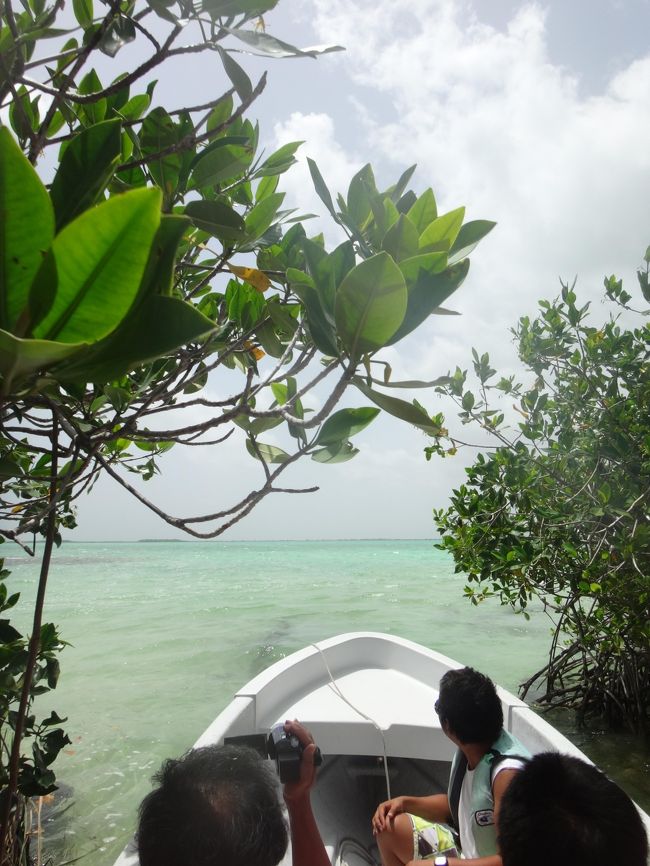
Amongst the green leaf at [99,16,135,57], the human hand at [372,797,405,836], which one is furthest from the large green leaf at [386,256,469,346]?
the human hand at [372,797,405,836]

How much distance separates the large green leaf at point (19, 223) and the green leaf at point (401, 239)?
421mm

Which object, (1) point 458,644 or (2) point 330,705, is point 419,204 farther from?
(1) point 458,644

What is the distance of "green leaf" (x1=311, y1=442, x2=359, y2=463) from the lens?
3.32 feet

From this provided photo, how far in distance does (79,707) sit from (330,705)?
4922 millimetres

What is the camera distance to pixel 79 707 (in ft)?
21.2

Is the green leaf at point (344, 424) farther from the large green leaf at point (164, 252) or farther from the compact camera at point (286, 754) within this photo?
the compact camera at point (286, 754)

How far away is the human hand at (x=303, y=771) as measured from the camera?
4.54ft

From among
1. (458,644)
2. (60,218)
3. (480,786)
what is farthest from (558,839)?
(458,644)

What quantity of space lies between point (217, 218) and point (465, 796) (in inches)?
71.1

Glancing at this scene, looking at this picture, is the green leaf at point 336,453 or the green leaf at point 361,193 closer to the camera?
the green leaf at point 361,193

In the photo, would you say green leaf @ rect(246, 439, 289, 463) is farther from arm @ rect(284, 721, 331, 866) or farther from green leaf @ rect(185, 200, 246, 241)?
arm @ rect(284, 721, 331, 866)

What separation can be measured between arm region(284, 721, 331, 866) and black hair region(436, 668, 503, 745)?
1.65ft

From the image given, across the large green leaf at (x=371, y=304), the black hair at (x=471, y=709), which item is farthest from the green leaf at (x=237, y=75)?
the black hair at (x=471, y=709)

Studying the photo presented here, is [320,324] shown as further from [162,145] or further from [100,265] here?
[162,145]
